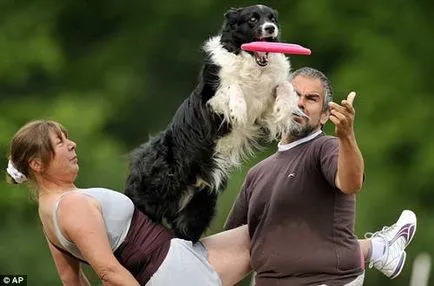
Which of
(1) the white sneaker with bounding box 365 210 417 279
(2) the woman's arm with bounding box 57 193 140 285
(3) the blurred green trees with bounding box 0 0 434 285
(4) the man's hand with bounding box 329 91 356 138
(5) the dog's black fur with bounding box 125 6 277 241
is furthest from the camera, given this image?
(3) the blurred green trees with bounding box 0 0 434 285

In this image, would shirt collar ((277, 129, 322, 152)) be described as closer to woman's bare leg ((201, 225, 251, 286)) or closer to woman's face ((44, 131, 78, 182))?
woman's bare leg ((201, 225, 251, 286))

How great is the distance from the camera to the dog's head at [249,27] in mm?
6191

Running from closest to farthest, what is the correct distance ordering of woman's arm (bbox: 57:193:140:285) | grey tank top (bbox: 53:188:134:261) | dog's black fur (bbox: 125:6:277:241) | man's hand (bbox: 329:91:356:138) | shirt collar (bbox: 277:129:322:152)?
man's hand (bbox: 329:91:356:138) → woman's arm (bbox: 57:193:140:285) → grey tank top (bbox: 53:188:134:261) → dog's black fur (bbox: 125:6:277:241) → shirt collar (bbox: 277:129:322:152)

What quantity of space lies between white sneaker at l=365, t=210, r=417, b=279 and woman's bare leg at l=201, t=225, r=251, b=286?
77cm

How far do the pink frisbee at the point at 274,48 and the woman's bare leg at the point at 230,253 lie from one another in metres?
0.95

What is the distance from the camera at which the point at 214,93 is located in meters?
6.17

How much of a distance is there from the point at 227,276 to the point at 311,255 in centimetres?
44

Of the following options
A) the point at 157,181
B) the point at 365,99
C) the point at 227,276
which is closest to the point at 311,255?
the point at 227,276

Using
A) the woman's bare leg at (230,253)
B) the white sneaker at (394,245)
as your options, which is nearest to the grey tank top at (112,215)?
the woman's bare leg at (230,253)

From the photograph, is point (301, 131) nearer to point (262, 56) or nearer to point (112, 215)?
point (262, 56)

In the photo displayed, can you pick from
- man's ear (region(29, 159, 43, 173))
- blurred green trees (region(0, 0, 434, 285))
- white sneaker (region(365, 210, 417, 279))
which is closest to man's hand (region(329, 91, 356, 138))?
white sneaker (region(365, 210, 417, 279))

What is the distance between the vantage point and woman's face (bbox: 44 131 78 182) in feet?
19.4

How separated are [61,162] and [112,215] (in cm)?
35

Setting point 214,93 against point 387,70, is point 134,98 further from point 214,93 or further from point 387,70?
point 214,93
